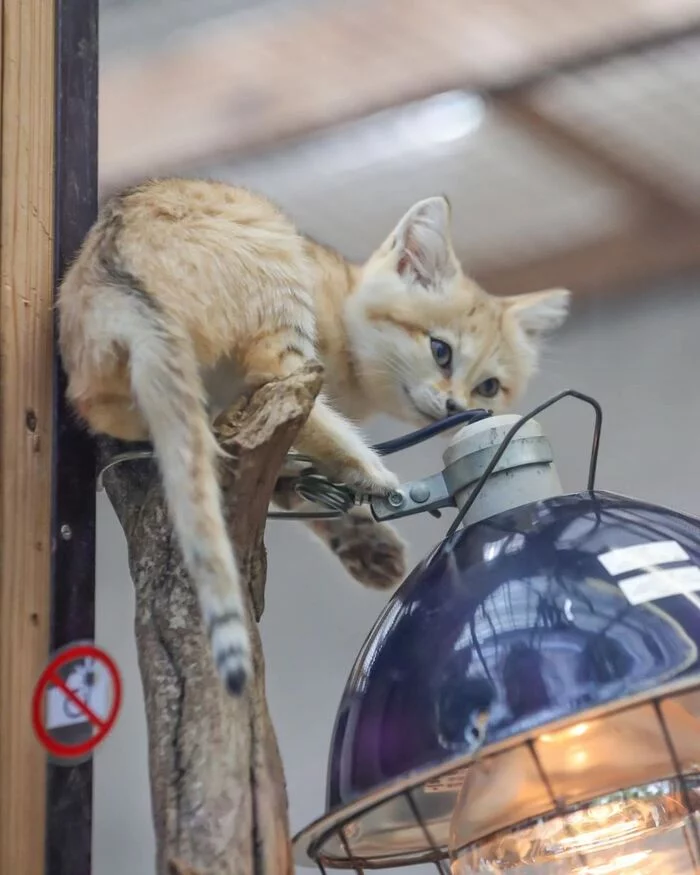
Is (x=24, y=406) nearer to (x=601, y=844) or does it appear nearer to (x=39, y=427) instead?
(x=39, y=427)

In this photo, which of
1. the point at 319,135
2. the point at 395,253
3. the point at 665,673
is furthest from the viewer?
the point at 319,135

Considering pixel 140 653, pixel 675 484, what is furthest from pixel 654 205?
pixel 140 653

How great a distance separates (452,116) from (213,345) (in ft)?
4.31

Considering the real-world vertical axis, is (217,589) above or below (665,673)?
above

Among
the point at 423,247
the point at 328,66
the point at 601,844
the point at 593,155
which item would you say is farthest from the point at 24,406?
the point at 593,155

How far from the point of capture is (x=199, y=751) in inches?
31.9

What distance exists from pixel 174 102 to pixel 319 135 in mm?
308

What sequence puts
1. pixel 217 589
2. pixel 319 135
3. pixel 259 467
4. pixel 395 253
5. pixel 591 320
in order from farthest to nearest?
pixel 591 320, pixel 319 135, pixel 395 253, pixel 259 467, pixel 217 589

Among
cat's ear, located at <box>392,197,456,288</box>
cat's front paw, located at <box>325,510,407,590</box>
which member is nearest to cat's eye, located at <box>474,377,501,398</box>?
cat's ear, located at <box>392,197,456,288</box>

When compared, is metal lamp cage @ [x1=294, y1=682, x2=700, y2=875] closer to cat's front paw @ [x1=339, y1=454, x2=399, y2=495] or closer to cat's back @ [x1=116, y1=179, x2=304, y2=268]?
cat's front paw @ [x1=339, y1=454, x2=399, y2=495]

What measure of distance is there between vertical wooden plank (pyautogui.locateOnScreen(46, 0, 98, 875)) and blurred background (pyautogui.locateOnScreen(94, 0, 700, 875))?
0.68 metres

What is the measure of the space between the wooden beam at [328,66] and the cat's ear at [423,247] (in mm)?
577

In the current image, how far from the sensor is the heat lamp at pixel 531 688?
2.21 feet

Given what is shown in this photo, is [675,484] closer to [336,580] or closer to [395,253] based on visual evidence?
[336,580]
